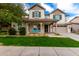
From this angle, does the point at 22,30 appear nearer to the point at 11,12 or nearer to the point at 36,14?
the point at 36,14

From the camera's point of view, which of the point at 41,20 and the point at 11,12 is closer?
the point at 41,20

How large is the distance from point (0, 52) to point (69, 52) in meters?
2.12

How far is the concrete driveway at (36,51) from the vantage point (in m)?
7.18

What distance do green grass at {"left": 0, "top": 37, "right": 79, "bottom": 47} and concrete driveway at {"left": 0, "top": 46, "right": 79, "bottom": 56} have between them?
0.27 meters

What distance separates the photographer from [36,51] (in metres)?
7.63

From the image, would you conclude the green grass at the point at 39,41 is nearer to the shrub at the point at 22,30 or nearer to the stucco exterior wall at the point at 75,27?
the shrub at the point at 22,30

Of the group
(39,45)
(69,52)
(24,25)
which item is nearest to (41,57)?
(69,52)

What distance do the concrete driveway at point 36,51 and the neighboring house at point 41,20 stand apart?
0.72 m

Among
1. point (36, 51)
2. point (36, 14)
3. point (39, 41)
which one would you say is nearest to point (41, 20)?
point (36, 14)

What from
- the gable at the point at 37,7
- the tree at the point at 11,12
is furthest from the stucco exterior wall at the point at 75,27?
the tree at the point at 11,12

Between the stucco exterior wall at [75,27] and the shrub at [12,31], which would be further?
the stucco exterior wall at [75,27]

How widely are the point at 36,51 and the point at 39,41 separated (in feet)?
2.82

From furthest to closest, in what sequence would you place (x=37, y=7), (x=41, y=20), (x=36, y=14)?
(x=36, y=14) < (x=41, y=20) < (x=37, y=7)

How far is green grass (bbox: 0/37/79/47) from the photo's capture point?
842 centimetres
